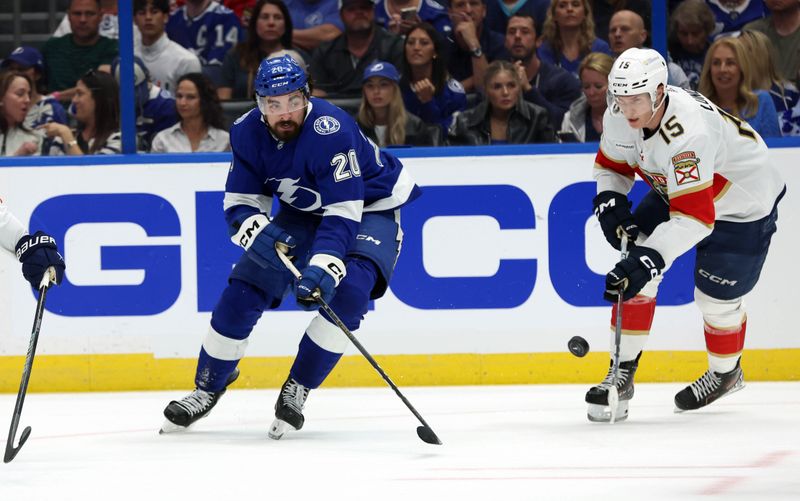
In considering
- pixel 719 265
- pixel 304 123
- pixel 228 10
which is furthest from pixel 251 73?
pixel 719 265

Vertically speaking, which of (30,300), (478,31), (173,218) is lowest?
(30,300)

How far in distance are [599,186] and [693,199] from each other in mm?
510

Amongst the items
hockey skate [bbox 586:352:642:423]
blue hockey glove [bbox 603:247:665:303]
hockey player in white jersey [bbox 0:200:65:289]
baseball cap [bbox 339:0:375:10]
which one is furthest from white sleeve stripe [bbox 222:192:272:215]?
baseball cap [bbox 339:0:375:10]

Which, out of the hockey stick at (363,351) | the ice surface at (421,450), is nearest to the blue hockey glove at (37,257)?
the ice surface at (421,450)

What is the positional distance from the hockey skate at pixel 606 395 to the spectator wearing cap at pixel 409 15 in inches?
77.7

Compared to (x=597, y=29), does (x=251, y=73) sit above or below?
below

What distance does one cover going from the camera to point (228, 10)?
20.0 feet

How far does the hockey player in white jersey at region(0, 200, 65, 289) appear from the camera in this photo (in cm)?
408

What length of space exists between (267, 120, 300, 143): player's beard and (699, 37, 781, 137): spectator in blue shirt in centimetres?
224

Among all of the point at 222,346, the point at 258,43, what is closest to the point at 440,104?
the point at 258,43

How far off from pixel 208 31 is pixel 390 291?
151cm

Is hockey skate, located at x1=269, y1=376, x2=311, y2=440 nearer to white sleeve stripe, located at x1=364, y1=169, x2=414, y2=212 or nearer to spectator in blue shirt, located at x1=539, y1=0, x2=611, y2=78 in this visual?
white sleeve stripe, located at x1=364, y1=169, x2=414, y2=212

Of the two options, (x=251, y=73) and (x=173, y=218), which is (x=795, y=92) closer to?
(x=251, y=73)

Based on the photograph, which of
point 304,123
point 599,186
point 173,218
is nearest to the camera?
point 304,123
